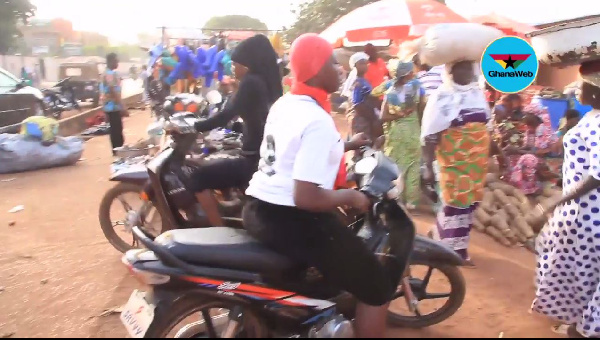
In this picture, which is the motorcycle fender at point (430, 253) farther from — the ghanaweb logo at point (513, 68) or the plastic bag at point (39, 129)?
the plastic bag at point (39, 129)

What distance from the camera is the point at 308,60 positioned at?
223 centimetres

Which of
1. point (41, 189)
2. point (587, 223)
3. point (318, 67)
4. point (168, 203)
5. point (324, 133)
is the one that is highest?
point (318, 67)

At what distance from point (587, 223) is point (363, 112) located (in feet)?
11.9

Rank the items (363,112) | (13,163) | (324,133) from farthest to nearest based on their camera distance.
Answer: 1. (13,163)
2. (363,112)
3. (324,133)

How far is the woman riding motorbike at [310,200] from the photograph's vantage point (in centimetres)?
216

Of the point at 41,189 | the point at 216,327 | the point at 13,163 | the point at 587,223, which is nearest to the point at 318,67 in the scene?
the point at 216,327

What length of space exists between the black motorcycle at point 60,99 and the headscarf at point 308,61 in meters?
13.7

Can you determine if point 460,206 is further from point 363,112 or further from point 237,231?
point 363,112

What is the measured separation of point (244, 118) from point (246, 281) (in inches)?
65.6

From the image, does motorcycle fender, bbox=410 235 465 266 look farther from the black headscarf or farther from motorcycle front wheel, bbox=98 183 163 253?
motorcycle front wheel, bbox=98 183 163 253

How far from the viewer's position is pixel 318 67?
225 cm

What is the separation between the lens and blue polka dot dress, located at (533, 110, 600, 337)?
283cm

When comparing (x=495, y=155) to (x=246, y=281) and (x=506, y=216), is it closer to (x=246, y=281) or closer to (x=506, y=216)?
(x=506, y=216)

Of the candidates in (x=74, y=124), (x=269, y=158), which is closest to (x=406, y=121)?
(x=269, y=158)
